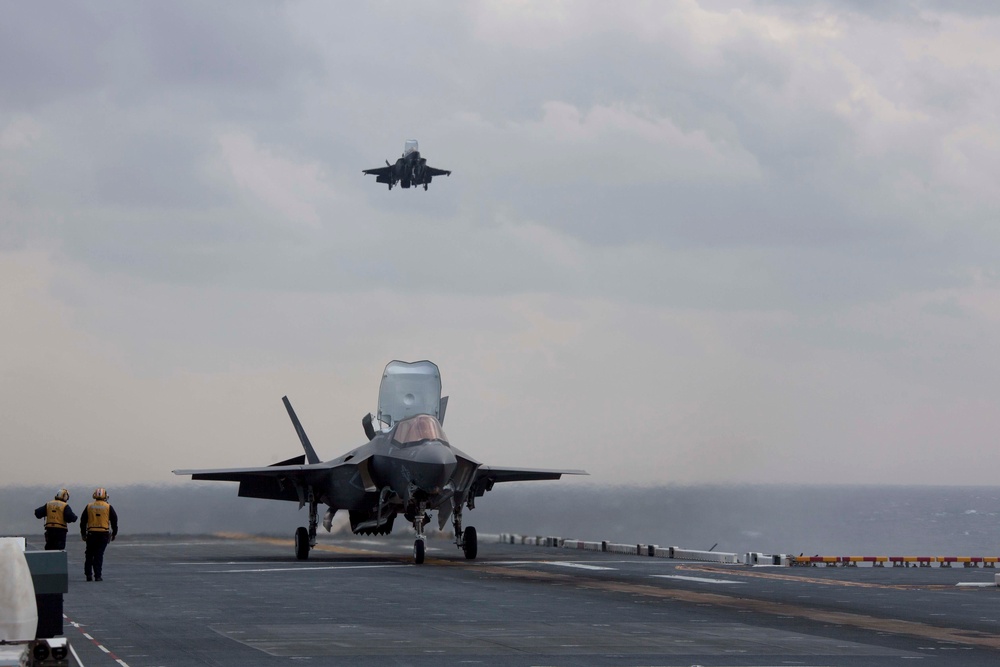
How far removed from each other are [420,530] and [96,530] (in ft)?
30.6

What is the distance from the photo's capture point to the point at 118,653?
14898 millimetres

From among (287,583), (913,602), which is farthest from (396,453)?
(913,602)

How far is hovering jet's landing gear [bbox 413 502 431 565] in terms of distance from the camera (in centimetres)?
3341

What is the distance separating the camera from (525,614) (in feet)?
65.4

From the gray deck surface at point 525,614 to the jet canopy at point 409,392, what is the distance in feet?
17.6

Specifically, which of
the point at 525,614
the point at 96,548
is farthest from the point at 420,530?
the point at 525,614

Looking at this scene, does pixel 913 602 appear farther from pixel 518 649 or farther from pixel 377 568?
pixel 377 568

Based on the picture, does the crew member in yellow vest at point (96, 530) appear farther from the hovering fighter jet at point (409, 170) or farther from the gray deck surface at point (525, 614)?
the hovering fighter jet at point (409, 170)

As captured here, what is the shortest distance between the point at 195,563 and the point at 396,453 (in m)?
6.29

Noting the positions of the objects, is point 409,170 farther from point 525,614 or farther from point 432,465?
point 525,614

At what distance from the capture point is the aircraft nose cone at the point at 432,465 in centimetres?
3266

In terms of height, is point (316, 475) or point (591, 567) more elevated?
point (316, 475)

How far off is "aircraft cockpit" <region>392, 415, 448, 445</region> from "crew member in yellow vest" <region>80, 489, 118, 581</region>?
8.57m

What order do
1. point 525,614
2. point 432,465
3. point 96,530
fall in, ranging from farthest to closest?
1. point 432,465
2. point 96,530
3. point 525,614
